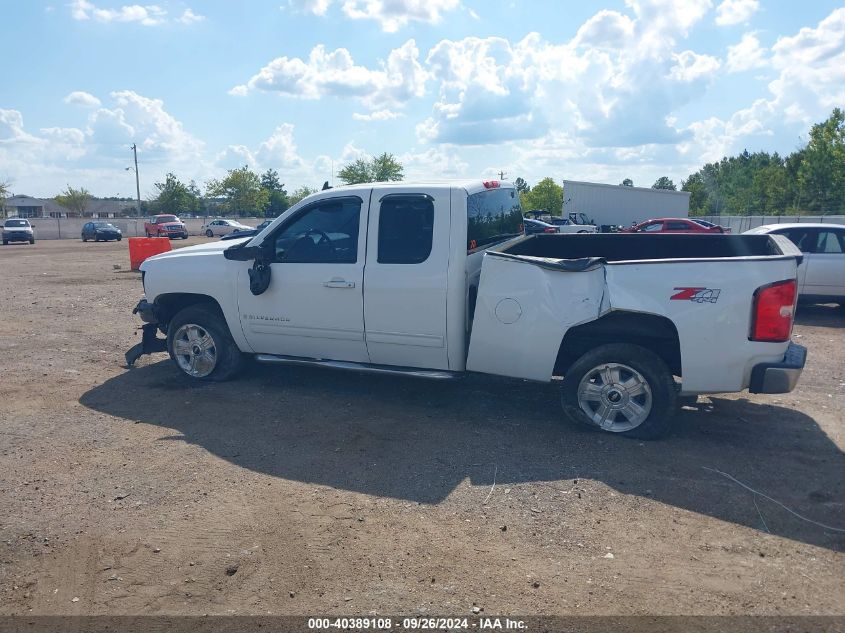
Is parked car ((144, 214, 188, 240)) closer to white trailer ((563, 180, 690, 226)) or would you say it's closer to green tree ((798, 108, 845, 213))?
white trailer ((563, 180, 690, 226))

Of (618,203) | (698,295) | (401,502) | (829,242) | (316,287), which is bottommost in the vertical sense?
(401,502)

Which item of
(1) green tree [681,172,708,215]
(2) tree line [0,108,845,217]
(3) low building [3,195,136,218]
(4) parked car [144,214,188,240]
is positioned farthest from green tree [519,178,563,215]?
(3) low building [3,195,136,218]

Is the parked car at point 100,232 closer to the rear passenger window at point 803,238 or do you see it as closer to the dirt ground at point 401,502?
the dirt ground at point 401,502

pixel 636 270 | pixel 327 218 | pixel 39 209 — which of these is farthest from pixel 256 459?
pixel 39 209

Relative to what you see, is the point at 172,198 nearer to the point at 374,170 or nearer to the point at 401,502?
the point at 374,170

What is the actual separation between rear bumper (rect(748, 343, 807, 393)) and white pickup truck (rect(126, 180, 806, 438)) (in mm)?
11

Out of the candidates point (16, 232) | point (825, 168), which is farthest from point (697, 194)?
point (16, 232)

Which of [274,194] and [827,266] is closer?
[827,266]

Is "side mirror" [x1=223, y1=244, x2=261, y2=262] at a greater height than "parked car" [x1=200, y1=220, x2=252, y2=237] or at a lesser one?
greater

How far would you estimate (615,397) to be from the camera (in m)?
5.30

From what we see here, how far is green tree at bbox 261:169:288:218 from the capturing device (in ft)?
312

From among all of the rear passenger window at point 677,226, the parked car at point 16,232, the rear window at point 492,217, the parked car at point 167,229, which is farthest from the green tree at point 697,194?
the rear window at point 492,217

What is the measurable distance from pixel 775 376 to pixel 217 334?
5.24 metres

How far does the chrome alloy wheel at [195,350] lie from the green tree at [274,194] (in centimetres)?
8513
